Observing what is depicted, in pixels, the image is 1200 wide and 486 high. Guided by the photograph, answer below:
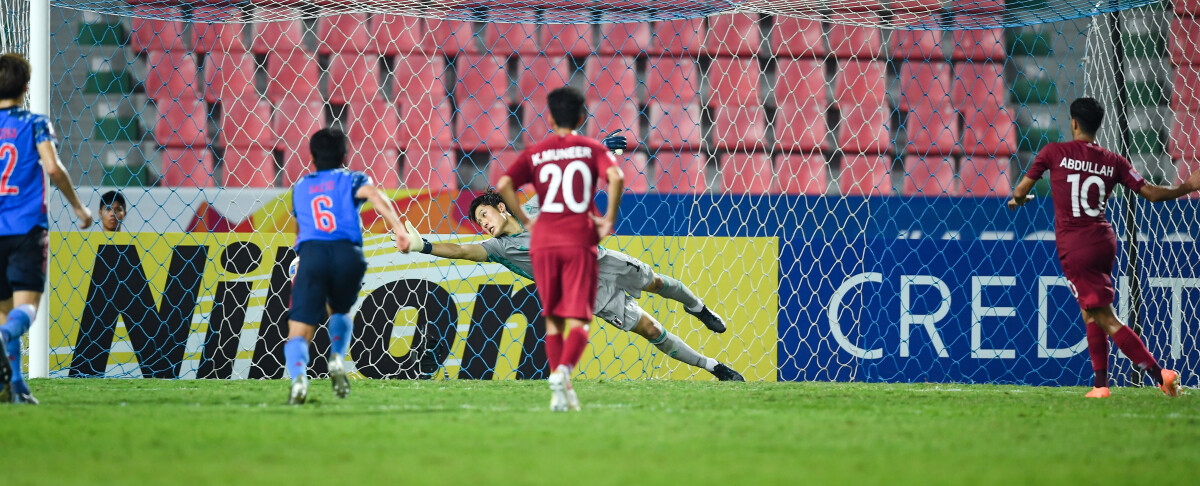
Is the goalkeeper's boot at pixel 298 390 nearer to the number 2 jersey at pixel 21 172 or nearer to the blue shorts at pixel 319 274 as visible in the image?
the blue shorts at pixel 319 274

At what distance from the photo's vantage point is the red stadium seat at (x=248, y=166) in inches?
322

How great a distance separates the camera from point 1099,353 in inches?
196

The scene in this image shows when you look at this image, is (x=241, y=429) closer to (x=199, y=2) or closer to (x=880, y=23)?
(x=199, y=2)

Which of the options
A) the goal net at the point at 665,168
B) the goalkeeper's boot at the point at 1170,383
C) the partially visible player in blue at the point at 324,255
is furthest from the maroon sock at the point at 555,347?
the goalkeeper's boot at the point at 1170,383

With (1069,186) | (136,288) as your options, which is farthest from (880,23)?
(136,288)

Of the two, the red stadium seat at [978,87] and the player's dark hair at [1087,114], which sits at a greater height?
the red stadium seat at [978,87]

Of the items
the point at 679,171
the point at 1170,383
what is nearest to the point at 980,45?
the point at 679,171

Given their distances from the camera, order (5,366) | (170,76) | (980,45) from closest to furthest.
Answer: (5,366)
(170,76)
(980,45)

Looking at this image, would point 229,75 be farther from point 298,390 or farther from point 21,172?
point 298,390

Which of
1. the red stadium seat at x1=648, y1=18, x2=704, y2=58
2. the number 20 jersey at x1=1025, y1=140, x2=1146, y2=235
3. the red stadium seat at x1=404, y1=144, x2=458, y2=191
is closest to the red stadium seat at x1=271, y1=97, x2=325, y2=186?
the red stadium seat at x1=404, y1=144, x2=458, y2=191

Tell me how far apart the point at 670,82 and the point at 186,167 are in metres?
3.70

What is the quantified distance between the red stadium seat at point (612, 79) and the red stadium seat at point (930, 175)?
223 centimetres

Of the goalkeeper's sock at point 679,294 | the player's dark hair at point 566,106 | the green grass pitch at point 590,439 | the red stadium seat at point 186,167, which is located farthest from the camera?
the red stadium seat at point 186,167

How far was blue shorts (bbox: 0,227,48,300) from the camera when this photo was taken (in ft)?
12.6
